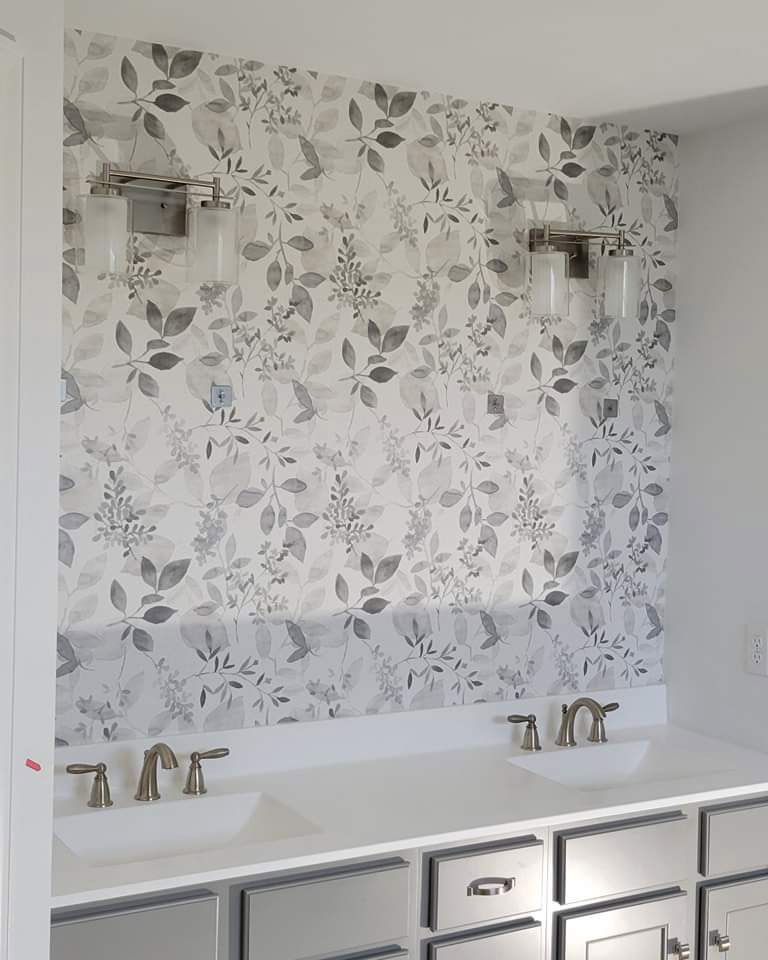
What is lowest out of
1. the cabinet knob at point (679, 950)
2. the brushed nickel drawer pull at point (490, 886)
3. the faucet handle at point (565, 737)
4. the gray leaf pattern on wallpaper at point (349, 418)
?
the cabinet knob at point (679, 950)

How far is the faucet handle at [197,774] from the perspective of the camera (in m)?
2.52

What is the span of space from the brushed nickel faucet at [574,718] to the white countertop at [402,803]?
39 mm

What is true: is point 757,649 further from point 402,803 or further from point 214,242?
point 214,242

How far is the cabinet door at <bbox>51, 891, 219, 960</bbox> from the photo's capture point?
1.99 meters

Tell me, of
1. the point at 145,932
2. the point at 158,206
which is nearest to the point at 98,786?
the point at 145,932

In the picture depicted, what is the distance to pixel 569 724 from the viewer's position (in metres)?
2.98

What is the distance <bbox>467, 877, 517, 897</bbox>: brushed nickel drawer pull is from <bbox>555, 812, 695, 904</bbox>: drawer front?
0.13 meters

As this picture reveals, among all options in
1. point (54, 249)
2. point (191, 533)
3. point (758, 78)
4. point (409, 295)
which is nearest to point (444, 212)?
point (409, 295)

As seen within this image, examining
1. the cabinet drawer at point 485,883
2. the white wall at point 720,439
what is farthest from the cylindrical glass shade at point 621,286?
the cabinet drawer at point 485,883

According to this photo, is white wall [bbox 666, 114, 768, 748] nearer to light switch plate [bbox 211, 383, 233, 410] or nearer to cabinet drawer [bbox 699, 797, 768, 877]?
cabinet drawer [bbox 699, 797, 768, 877]

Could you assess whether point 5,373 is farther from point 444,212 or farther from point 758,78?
point 758,78

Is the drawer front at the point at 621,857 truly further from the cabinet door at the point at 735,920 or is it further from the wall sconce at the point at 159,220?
the wall sconce at the point at 159,220

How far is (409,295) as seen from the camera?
2865 mm

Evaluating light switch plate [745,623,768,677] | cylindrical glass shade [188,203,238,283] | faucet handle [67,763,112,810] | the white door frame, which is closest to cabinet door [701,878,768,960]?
light switch plate [745,623,768,677]
